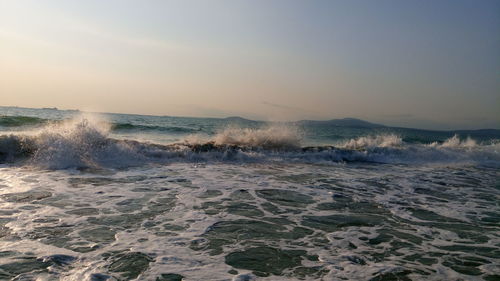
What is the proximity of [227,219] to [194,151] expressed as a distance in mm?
8397

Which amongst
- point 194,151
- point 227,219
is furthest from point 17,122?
point 227,219

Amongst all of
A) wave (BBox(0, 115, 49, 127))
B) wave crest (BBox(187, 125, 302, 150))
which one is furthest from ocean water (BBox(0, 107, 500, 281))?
wave (BBox(0, 115, 49, 127))

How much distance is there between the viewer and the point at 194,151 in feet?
44.9

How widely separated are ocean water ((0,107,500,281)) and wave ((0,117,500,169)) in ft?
0.34

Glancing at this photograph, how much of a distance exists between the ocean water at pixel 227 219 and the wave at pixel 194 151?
0.34 ft

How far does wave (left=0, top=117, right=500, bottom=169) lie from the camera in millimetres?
11195

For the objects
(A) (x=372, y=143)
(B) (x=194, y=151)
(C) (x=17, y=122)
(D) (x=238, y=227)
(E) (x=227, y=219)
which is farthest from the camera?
(C) (x=17, y=122)

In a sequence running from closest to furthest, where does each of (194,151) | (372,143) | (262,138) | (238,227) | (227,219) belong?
(238,227) < (227,219) < (194,151) < (262,138) < (372,143)

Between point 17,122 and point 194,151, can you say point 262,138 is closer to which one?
point 194,151

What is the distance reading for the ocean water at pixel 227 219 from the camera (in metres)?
3.77

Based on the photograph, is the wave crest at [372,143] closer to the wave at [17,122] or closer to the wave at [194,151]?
the wave at [194,151]

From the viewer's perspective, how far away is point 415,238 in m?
4.97

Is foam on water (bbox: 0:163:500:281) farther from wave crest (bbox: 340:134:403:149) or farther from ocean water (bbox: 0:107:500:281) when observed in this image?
wave crest (bbox: 340:134:403:149)

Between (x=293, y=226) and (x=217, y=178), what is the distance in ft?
13.6
